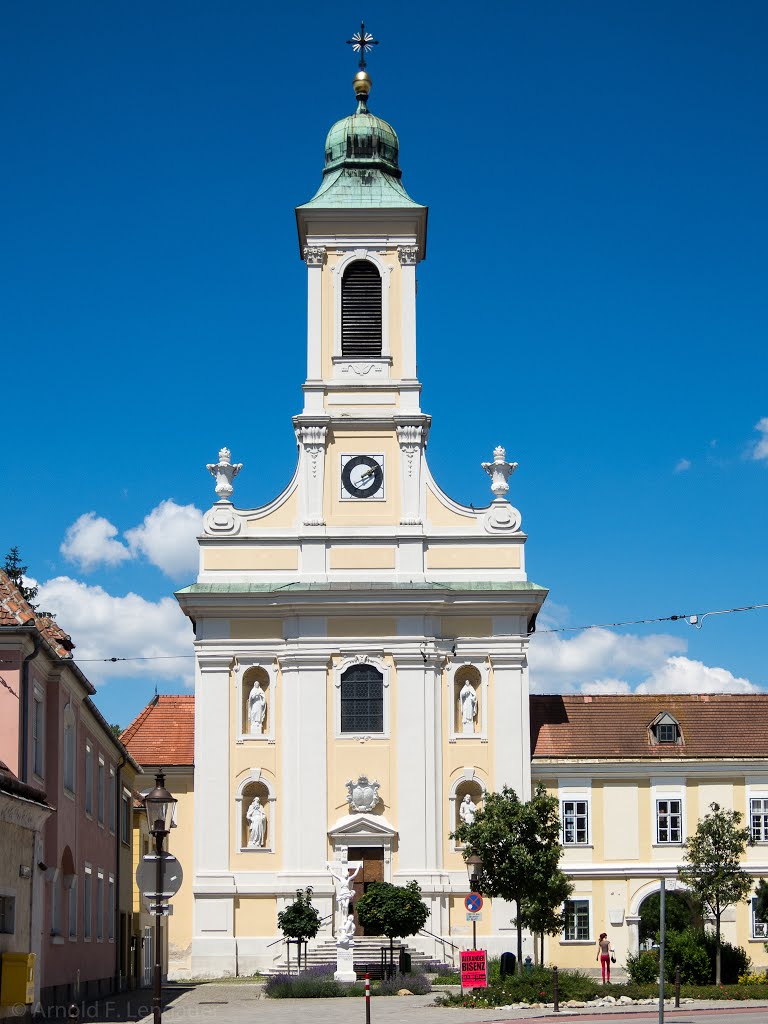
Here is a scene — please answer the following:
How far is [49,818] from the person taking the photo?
30156 millimetres

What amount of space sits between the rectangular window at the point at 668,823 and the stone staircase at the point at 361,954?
8.97 m

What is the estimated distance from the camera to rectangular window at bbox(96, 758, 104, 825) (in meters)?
40.2

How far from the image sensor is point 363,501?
56.0 meters

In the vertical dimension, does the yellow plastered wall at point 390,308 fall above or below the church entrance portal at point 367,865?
above

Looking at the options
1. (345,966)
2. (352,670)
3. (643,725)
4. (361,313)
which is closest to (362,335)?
(361,313)

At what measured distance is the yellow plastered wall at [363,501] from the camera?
2200 inches

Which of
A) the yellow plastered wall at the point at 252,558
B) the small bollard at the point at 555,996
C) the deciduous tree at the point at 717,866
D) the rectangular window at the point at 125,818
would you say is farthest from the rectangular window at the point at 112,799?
the deciduous tree at the point at 717,866

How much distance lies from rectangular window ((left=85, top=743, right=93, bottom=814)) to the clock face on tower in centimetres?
1932

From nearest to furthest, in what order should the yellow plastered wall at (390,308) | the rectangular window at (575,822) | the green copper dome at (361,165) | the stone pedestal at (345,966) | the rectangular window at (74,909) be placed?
1. the rectangular window at (74,909)
2. the stone pedestal at (345,966)
3. the rectangular window at (575,822)
4. the yellow plastered wall at (390,308)
5. the green copper dome at (361,165)

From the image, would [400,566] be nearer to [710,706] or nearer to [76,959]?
[710,706]

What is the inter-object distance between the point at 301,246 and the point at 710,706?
22.6 m

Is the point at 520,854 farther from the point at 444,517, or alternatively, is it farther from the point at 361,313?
the point at 361,313

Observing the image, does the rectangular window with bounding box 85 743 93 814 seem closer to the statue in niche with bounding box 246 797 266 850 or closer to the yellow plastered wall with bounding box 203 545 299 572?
the statue in niche with bounding box 246 797 266 850

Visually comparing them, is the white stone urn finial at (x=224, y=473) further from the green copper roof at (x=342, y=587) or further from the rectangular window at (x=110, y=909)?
the rectangular window at (x=110, y=909)
